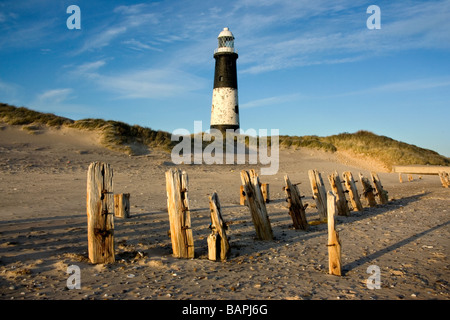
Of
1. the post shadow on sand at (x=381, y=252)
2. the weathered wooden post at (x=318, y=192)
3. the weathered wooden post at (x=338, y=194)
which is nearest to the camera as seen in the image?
the post shadow on sand at (x=381, y=252)

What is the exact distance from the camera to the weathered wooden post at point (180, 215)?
5621 millimetres

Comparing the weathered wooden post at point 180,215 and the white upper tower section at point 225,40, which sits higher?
the white upper tower section at point 225,40

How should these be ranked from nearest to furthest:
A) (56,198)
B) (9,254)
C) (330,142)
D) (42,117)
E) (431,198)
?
(9,254) → (56,198) → (431,198) → (42,117) → (330,142)

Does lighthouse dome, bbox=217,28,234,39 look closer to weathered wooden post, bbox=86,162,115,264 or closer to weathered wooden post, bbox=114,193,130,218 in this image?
weathered wooden post, bbox=114,193,130,218

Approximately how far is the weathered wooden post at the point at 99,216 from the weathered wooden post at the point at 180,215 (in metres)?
0.98

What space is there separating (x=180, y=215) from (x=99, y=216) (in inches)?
49.4

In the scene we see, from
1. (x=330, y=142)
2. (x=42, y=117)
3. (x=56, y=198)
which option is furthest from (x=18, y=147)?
(x=330, y=142)

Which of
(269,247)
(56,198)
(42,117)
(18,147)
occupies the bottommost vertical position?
(269,247)

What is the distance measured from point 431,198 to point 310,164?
42.1ft

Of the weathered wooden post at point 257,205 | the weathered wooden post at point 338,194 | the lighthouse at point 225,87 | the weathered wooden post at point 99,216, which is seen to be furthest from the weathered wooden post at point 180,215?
the lighthouse at point 225,87

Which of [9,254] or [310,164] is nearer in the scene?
[9,254]

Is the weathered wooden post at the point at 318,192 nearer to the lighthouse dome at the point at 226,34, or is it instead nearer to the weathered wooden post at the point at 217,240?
the weathered wooden post at the point at 217,240
